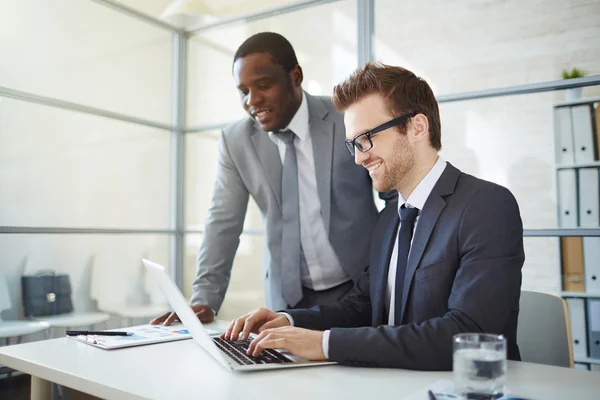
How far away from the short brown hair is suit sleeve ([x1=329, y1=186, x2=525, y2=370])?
0.29 metres

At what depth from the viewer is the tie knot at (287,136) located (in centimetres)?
193

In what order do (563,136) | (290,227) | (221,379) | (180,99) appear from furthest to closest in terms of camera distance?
(180,99)
(563,136)
(290,227)
(221,379)

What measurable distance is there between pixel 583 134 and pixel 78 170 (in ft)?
9.46

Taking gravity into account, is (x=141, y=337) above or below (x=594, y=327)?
above

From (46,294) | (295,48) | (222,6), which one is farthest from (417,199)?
(222,6)

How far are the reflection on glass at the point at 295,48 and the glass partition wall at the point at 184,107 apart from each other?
0.01m

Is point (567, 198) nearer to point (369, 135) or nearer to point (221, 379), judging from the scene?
point (369, 135)

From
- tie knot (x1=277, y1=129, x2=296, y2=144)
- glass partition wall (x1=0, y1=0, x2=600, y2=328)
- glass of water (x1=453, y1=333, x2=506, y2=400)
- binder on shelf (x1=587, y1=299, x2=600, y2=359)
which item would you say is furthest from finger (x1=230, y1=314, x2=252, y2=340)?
binder on shelf (x1=587, y1=299, x2=600, y2=359)

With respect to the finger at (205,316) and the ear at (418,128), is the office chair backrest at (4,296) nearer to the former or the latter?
the finger at (205,316)

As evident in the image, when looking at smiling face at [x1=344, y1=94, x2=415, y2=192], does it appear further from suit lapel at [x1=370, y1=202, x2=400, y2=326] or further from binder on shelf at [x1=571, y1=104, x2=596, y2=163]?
binder on shelf at [x1=571, y1=104, x2=596, y2=163]

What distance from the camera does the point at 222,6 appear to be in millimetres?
4371

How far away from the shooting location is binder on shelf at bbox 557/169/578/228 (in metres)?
2.62

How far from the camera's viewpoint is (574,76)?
8.77 feet

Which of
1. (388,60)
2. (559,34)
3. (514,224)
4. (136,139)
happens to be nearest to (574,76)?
(559,34)
